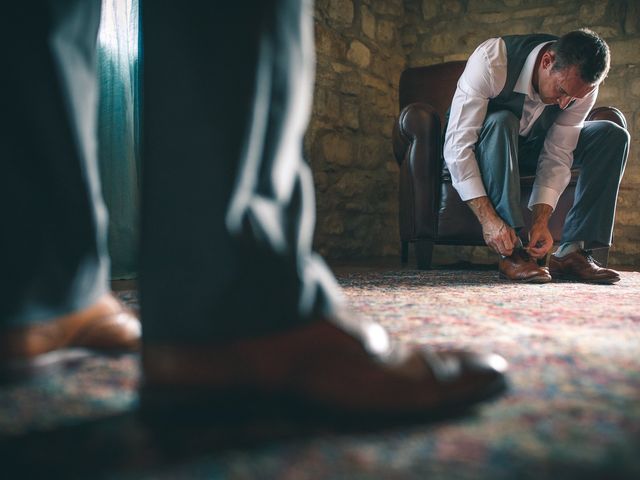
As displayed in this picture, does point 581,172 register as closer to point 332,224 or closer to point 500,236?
point 500,236

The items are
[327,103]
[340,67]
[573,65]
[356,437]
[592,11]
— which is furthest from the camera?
[592,11]

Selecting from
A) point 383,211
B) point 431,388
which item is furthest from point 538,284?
point 383,211

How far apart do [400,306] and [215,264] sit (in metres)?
0.77

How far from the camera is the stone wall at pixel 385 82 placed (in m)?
3.06

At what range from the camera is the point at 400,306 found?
1.14m

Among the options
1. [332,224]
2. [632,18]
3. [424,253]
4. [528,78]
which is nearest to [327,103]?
[332,224]

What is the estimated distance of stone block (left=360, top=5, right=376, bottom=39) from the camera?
A: 3331 mm

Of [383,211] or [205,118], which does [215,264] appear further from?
[383,211]

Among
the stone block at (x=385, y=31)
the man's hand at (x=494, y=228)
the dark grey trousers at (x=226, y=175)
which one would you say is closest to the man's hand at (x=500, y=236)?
the man's hand at (x=494, y=228)

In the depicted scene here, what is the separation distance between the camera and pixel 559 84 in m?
1.75

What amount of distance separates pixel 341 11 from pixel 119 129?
5.92 feet

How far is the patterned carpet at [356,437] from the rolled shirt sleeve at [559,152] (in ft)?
4.64

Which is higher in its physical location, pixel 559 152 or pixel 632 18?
pixel 632 18

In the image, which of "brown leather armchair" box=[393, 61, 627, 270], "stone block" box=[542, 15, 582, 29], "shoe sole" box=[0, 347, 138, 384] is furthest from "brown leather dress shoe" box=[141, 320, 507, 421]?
"stone block" box=[542, 15, 582, 29]
